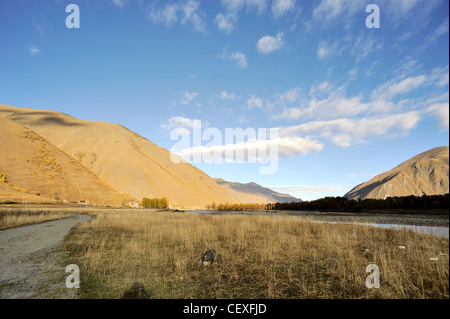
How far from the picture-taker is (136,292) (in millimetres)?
5648

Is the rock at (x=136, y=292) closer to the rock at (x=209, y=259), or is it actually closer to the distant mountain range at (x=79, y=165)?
the rock at (x=209, y=259)

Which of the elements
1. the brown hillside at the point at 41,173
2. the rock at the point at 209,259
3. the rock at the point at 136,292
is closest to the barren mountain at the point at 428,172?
the rock at the point at 136,292

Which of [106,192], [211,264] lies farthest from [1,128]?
[211,264]

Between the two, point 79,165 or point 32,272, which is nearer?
point 32,272

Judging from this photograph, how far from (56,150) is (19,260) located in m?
92.2

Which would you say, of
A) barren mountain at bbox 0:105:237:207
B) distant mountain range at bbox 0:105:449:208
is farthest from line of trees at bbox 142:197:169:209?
barren mountain at bbox 0:105:237:207

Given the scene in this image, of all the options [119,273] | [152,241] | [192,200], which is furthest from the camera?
[192,200]

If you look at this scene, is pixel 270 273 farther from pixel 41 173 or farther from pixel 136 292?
pixel 41 173

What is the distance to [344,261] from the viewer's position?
24.2ft

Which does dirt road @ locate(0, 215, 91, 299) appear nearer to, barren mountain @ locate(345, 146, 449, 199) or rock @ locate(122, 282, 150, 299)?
rock @ locate(122, 282, 150, 299)

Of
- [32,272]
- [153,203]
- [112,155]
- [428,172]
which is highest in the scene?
[112,155]

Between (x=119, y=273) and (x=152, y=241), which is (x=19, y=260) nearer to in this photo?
(x=119, y=273)

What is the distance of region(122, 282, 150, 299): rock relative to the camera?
5.32 metres

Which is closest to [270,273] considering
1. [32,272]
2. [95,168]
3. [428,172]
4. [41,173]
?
[428,172]
